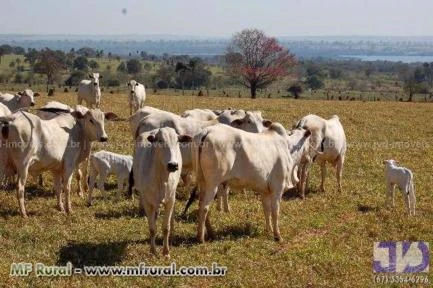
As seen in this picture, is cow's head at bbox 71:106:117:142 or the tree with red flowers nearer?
cow's head at bbox 71:106:117:142

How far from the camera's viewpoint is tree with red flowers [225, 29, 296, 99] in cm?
6631

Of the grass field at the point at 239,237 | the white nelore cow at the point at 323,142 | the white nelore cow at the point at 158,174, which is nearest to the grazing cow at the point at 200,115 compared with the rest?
the grass field at the point at 239,237

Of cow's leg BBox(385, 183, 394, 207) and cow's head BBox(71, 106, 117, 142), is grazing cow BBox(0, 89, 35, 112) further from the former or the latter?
cow's leg BBox(385, 183, 394, 207)

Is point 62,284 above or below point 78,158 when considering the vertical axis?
below

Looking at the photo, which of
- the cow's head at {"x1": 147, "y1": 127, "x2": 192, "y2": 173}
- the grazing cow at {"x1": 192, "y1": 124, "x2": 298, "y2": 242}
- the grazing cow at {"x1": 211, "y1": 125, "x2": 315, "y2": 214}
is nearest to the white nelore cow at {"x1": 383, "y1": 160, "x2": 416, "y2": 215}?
the grazing cow at {"x1": 211, "y1": 125, "x2": 315, "y2": 214}

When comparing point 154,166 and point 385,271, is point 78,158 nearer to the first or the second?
point 154,166

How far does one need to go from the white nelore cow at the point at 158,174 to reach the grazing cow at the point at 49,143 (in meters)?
3.20

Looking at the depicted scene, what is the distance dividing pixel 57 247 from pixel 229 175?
3.61 meters

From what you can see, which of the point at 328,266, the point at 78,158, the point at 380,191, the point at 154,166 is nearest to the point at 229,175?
the point at 154,166

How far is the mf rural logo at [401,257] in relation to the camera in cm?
1089

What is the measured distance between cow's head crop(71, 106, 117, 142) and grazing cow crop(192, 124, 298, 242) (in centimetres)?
335

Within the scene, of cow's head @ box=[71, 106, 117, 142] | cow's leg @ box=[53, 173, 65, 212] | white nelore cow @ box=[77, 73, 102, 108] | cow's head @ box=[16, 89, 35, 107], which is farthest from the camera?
white nelore cow @ box=[77, 73, 102, 108]

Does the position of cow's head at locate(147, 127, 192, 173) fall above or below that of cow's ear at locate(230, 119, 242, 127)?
above

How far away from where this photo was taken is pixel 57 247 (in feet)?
35.4
